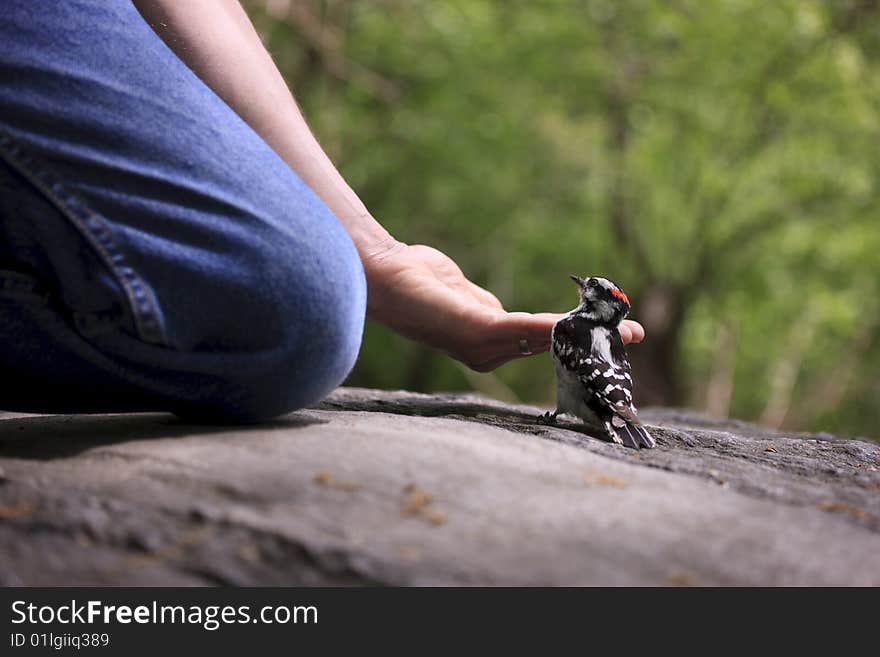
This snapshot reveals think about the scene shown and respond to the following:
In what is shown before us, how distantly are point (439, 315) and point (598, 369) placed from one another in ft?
1.24

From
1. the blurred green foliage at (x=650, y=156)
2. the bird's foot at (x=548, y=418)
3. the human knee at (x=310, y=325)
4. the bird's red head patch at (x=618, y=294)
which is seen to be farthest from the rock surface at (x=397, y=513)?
the blurred green foliage at (x=650, y=156)

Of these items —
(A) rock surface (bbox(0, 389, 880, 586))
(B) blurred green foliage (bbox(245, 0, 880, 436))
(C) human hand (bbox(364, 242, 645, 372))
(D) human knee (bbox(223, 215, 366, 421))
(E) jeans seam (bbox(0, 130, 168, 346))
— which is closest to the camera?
(A) rock surface (bbox(0, 389, 880, 586))

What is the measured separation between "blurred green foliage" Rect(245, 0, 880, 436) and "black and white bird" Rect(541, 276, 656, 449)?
17.1ft

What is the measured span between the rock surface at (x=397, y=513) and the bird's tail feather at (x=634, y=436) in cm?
21

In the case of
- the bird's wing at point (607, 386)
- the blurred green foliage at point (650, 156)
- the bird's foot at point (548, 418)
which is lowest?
→ the bird's foot at point (548, 418)

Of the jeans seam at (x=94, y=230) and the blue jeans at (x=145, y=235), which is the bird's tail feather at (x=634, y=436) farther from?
the jeans seam at (x=94, y=230)

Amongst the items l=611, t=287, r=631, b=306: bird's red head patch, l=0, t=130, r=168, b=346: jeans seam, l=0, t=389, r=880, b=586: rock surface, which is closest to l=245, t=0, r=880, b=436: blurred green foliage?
l=611, t=287, r=631, b=306: bird's red head patch

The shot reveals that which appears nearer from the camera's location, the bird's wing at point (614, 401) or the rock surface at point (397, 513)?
the rock surface at point (397, 513)

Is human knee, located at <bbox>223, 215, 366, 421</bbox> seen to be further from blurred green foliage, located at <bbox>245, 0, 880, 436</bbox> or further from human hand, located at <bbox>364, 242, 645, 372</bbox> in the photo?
blurred green foliage, located at <bbox>245, 0, 880, 436</bbox>

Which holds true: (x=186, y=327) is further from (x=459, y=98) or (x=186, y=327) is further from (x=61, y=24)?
(x=459, y=98)

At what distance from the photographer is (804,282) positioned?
7707mm

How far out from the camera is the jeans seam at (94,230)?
138 cm

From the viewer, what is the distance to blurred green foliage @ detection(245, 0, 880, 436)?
23.2 feet
